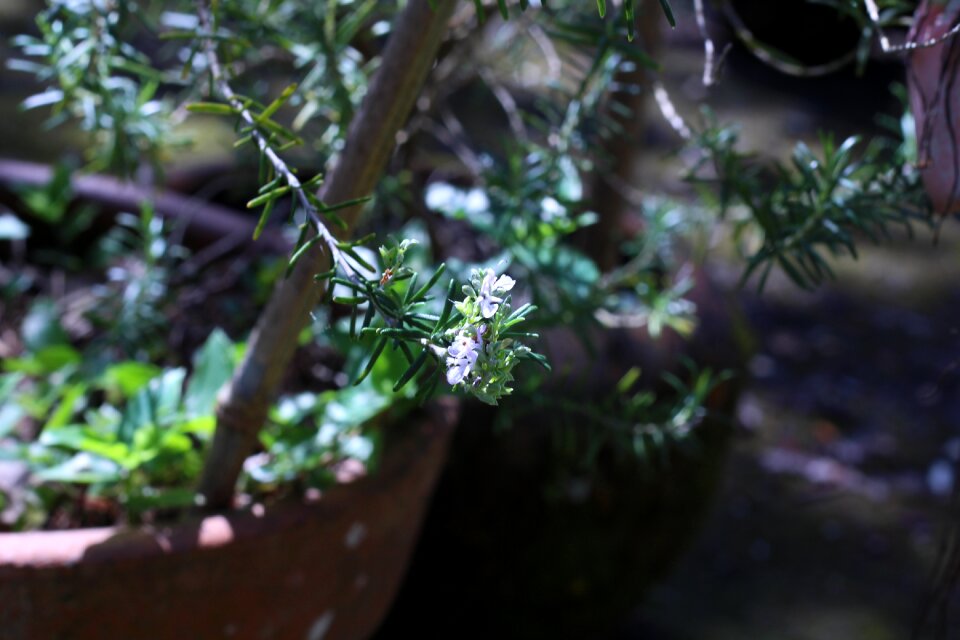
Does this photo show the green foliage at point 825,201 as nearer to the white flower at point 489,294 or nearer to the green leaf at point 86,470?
the white flower at point 489,294

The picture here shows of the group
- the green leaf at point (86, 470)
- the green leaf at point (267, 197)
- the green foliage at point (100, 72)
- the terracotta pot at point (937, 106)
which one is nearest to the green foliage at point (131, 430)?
the green leaf at point (86, 470)

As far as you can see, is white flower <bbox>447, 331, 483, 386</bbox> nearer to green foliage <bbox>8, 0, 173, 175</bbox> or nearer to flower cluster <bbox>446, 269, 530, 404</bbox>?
flower cluster <bbox>446, 269, 530, 404</bbox>

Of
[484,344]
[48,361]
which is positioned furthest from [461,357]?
[48,361]

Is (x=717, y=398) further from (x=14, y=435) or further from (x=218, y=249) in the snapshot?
(x=14, y=435)

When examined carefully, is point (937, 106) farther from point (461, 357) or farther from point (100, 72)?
point (100, 72)

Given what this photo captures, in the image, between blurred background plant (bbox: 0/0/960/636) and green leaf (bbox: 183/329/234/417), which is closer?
blurred background plant (bbox: 0/0/960/636)

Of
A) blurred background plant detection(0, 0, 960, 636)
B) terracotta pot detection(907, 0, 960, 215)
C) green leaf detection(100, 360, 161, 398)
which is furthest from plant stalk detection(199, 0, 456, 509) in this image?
terracotta pot detection(907, 0, 960, 215)
